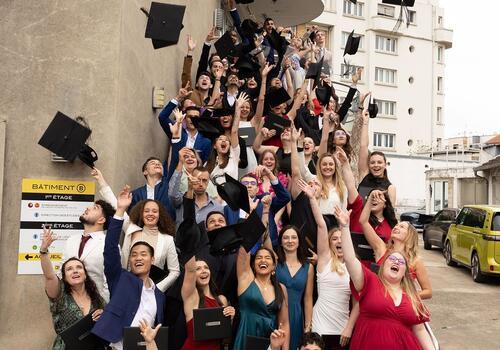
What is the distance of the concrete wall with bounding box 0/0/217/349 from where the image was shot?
5938 mm

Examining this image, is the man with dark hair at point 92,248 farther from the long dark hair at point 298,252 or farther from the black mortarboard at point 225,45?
the black mortarboard at point 225,45

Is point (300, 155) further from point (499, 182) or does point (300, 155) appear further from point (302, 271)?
point (499, 182)

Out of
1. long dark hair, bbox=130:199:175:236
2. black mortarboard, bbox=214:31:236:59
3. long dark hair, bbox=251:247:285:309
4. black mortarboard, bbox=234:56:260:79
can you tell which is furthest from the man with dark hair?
black mortarboard, bbox=234:56:260:79

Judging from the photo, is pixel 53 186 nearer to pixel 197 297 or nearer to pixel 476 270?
pixel 197 297

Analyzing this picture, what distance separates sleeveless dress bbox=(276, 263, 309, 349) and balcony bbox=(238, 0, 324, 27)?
12.7 metres

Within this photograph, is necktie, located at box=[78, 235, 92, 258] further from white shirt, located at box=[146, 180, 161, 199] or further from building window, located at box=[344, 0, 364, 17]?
building window, located at box=[344, 0, 364, 17]

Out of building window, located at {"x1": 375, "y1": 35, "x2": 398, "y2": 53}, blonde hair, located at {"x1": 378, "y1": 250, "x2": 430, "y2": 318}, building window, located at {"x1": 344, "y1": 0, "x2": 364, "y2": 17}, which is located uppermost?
building window, located at {"x1": 344, "y1": 0, "x2": 364, "y2": 17}

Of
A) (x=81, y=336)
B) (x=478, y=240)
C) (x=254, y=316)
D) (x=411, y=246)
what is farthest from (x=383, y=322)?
(x=478, y=240)

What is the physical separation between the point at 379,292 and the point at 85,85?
3888mm

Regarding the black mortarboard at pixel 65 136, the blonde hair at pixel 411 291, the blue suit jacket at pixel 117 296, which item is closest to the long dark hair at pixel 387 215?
the blonde hair at pixel 411 291

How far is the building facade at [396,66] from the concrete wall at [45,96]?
41749mm

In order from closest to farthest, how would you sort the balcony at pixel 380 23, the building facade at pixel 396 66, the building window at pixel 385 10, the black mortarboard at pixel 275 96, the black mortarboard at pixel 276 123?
the black mortarboard at pixel 276 123, the black mortarboard at pixel 275 96, the building facade at pixel 396 66, the balcony at pixel 380 23, the building window at pixel 385 10

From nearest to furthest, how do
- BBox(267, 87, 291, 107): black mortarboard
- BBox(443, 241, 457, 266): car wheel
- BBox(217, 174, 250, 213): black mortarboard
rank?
BBox(217, 174, 250, 213): black mortarboard → BBox(267, 87, 291, 107): black mortarboard → BBox(443, 241, 457, 266): car wheel

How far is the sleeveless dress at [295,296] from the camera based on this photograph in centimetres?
485
